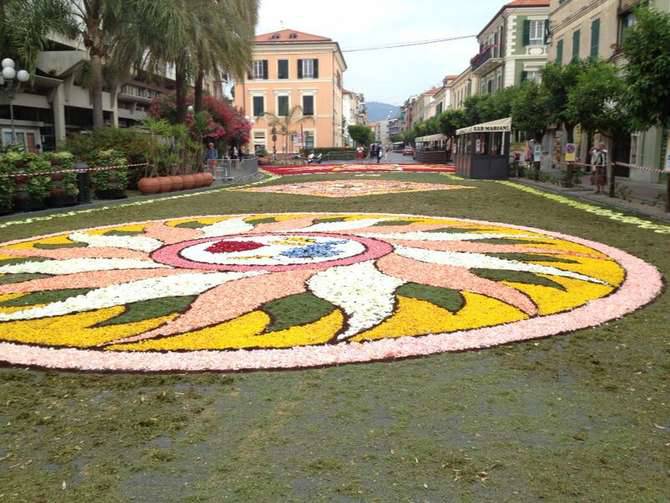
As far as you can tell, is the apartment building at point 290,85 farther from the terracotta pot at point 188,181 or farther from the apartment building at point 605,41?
the terracotta pot at point 188,181

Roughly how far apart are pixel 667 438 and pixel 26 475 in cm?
327

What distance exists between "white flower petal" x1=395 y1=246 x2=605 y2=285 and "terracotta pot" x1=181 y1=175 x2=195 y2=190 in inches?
569

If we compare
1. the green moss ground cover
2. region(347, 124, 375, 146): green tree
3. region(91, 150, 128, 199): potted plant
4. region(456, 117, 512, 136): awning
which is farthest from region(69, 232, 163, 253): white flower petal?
region(347, 124, 375, 146): green tree

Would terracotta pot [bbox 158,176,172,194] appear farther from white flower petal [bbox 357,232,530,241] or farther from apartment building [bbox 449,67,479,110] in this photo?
apartment building [bbox 449,67,479,110]

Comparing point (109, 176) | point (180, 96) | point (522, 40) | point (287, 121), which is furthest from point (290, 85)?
point (109, 176)

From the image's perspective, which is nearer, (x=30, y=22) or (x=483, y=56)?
(x=30, y=22)

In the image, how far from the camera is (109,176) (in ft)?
59.9

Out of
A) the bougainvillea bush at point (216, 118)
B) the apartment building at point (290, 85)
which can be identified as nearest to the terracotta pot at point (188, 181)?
the bougainvillea bush at point (216, 118)

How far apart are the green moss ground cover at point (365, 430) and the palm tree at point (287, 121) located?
63923mm

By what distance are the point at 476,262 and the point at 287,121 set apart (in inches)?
2411

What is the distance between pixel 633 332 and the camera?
211 inches

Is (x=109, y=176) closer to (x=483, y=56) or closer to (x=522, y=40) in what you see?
(x=522, y=40)

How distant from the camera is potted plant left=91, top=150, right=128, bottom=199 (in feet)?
A: 59.7

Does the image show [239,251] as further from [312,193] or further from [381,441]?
[312,193]
